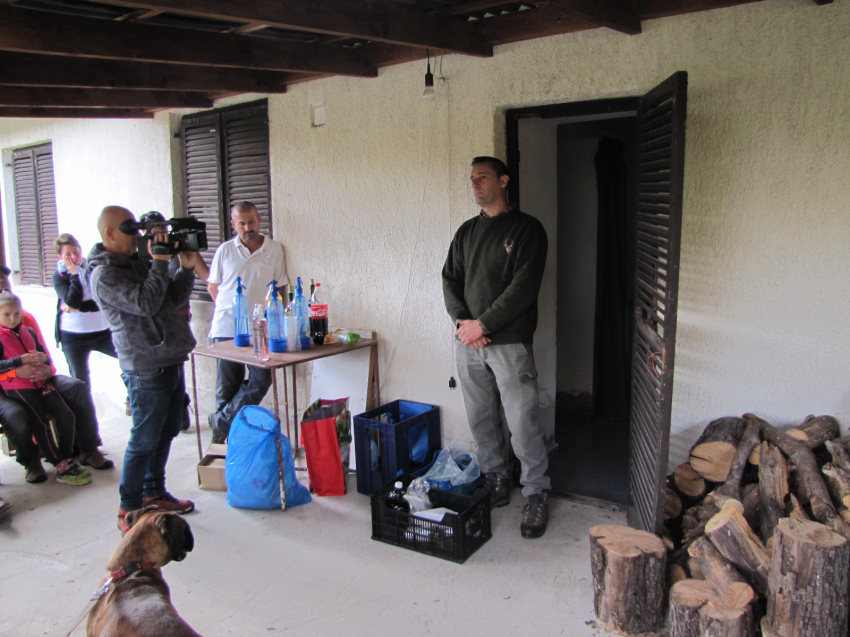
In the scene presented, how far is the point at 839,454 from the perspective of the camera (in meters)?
2.71

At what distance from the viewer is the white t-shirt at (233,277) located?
4.64 m

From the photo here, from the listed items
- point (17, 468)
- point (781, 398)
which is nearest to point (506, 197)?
point (781, 398)

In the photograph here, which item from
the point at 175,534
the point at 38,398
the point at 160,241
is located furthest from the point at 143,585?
the point at 38,398

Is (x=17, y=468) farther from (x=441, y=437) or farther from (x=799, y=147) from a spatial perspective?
(x=799, y=147)

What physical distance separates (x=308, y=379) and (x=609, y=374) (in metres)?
2.23

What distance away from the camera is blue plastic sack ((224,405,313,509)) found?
12.3ft

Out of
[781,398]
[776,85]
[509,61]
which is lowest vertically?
[781,398]

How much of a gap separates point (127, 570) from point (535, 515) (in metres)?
2.03

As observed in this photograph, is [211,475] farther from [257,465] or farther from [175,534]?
[175,534]

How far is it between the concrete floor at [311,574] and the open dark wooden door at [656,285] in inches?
19.6

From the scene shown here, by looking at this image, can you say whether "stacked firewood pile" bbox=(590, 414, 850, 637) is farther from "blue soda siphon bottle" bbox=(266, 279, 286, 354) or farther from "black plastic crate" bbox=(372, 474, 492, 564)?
"blue soda siphon bottle" bbox=(266, 279, 286, 354)

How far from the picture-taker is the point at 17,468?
15.0 feet

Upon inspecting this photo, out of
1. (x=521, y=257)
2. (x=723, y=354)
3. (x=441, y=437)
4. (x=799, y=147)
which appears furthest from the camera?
(x=441, y=437)

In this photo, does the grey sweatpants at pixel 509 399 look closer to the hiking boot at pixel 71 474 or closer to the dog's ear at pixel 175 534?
the dog's ear at pixel 175 534
